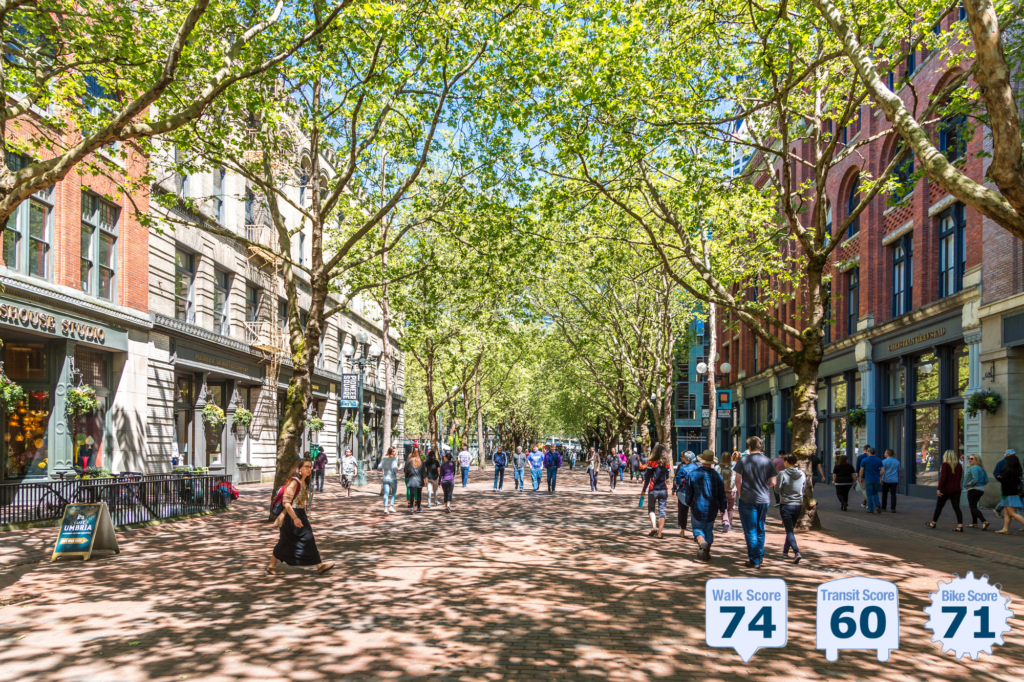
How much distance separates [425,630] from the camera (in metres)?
7.58

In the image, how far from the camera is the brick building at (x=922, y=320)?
66.3 ft

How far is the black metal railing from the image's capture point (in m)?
15.0

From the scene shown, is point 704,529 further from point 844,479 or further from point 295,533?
point 844,479

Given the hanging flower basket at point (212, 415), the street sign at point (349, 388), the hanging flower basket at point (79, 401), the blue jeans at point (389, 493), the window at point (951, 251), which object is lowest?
the blue jeans at point (389, 493)

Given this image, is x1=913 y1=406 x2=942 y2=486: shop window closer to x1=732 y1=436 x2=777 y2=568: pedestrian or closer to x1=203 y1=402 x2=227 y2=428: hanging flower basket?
x1=732 y1=436 x2=777 y2=568: pedestrian

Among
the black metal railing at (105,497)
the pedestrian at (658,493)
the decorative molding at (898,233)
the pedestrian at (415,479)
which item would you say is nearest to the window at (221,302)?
the black metal railing at (105,497)

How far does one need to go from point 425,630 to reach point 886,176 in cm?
1236

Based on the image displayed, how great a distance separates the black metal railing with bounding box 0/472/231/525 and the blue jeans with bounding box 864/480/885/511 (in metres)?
16.6

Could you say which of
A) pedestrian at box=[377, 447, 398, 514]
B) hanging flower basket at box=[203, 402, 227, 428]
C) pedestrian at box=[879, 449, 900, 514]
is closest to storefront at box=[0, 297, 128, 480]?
hanging flower basket at box=[203, 402, 227, 428]

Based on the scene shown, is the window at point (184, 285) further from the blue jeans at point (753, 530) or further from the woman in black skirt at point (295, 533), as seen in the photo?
the blue jeans at point (753, 530)

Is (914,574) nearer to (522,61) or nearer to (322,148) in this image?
(522,61)

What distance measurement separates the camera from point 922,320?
24594 millimetres

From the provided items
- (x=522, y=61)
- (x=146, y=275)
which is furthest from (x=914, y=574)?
(x=146, y=275)

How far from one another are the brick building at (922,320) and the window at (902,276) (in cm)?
4
